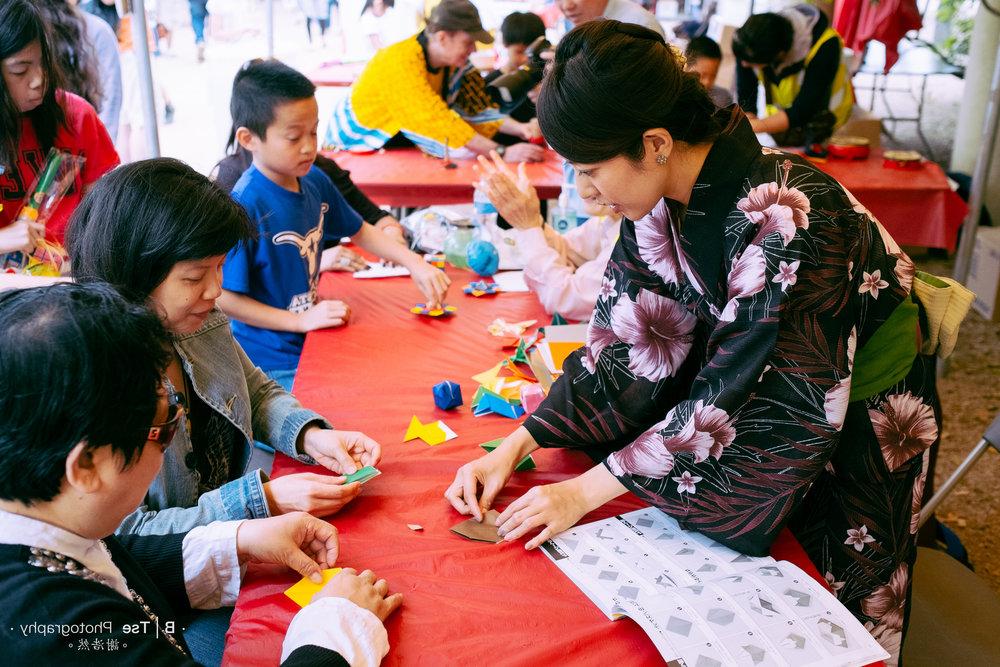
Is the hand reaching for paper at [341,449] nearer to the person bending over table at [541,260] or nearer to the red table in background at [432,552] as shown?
the red table in background at [432,552]

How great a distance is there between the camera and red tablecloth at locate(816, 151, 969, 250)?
3.38 metres

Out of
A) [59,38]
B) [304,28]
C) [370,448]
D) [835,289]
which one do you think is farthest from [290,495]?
[304,28]

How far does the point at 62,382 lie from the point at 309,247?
1427mm

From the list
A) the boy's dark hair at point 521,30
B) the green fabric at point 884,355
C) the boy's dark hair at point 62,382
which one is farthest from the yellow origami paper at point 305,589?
the boy's dark hair at point 521,30

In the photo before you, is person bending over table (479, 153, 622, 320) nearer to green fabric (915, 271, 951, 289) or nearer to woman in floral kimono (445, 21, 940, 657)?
woman in floral kimono (445, 21, 940, 657)

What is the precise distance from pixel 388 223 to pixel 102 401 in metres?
1.96

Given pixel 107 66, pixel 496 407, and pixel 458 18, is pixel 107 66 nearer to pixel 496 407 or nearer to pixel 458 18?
pixel 458 18

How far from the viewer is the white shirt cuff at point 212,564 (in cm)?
121

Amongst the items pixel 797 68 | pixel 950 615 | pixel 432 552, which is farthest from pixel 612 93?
pixel 797 68

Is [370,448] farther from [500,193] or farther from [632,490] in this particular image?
[500,193]

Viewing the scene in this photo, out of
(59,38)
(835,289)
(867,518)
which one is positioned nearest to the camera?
(835,289)

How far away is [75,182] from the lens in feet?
8.29

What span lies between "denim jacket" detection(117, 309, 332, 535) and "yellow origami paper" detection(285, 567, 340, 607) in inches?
7.2

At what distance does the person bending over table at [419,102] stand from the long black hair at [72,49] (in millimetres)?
1147
